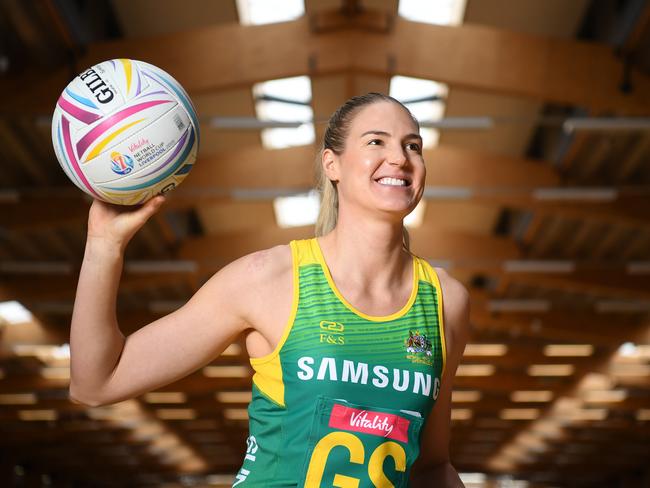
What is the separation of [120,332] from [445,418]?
2.82ft

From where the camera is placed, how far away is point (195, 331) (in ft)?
7.34

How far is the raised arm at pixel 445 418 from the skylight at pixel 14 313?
13.5m

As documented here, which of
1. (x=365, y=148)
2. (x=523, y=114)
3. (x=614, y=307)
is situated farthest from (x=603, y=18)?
(x=365, y=148)

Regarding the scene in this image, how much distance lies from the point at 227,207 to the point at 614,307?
252 inches

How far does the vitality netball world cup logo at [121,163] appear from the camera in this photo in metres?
2.27

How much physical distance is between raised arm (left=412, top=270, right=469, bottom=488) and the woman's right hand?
794 millimetres

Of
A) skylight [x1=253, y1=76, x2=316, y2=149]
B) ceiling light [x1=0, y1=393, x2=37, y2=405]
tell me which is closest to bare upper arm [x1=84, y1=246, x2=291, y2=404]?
skylight [x1=253, y1=76, x2=316, y2=149]

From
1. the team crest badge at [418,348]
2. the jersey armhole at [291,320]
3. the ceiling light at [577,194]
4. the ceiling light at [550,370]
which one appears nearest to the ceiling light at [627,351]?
the ceiling light at [550,370]

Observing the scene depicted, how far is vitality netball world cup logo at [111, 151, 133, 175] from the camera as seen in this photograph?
89.5 inches

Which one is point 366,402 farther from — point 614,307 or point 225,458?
point 225,458

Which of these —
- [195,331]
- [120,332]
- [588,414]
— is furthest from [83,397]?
[588,414]

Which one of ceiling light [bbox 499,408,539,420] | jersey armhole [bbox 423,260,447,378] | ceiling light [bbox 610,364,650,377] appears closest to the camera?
jersey armhole [bbox 423,260,447,378]

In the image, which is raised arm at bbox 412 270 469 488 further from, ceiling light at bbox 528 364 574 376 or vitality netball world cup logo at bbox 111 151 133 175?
ceiling light at bbox 528 364 574 376

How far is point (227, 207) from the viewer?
49.2ft
